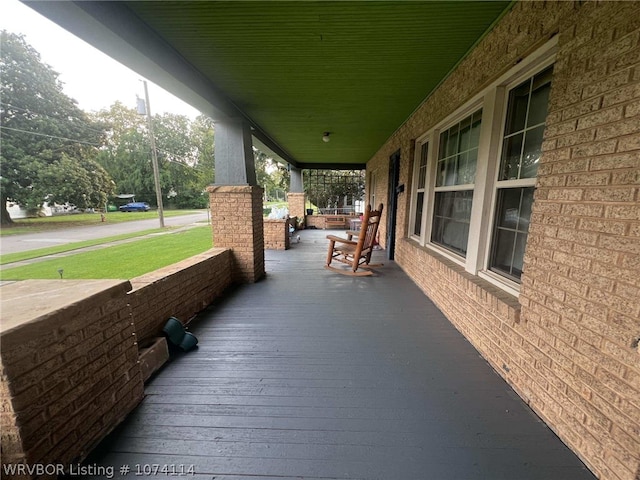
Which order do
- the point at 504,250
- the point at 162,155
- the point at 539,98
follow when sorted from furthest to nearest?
the point at 162,155
the point at 504,250
the point at 539,98

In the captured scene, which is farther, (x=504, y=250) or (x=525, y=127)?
(x=504, y=250)

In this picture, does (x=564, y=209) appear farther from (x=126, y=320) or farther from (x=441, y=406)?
(x=126, y=320)

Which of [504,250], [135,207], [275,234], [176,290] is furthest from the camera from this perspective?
[135,207]

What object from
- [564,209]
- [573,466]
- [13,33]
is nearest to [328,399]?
[573,466]

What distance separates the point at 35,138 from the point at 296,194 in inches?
454

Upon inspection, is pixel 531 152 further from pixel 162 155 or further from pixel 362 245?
pixel 162 155

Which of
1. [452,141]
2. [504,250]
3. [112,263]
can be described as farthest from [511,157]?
[112,263]

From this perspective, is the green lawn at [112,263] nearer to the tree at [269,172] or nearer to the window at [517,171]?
the window at [517,171]

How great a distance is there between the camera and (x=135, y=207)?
2434 centimetres

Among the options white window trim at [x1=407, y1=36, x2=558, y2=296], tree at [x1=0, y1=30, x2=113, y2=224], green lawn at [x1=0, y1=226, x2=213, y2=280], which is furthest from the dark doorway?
tree at [x1=0, y1=30, x2=113, y2=224]

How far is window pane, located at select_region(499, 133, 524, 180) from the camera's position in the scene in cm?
193

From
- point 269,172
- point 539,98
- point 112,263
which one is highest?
point 269,172

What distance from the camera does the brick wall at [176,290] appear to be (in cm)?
194

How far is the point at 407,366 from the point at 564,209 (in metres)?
1.45
